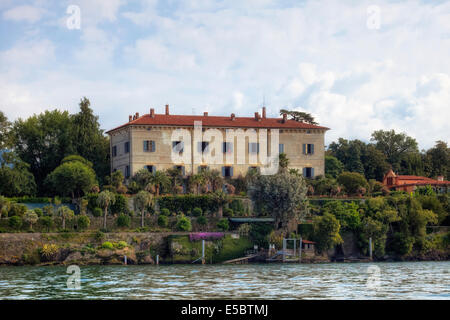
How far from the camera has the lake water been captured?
27.8 meters

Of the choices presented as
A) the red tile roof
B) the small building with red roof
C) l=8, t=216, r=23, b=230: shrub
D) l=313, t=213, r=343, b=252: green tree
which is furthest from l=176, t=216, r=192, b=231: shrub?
the small building with red roof

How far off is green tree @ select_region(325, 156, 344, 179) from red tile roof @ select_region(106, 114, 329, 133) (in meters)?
6.93

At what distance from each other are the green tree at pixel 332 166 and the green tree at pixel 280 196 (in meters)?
18.4

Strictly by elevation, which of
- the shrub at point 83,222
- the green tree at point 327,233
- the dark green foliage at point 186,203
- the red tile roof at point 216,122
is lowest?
the green tree at point 327,233

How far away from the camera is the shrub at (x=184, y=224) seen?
188 feet

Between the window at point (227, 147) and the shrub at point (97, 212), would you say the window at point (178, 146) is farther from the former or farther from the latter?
the shrub at point (97, 212)

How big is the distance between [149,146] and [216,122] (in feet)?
24.5

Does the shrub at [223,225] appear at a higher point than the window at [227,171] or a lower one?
lower

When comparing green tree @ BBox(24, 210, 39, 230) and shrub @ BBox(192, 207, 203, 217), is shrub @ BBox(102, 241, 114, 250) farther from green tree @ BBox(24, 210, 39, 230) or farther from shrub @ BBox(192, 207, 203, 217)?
shrub @ BBox(192, 207, 203, 217)

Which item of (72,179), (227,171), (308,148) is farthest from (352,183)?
(72,179)

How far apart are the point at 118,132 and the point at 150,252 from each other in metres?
19.8

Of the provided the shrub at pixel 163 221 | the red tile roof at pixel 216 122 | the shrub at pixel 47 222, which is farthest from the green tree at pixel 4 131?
the shrub at pixel 163 221

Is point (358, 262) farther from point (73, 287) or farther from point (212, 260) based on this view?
point (73, 287)

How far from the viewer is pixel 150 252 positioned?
54844mm
